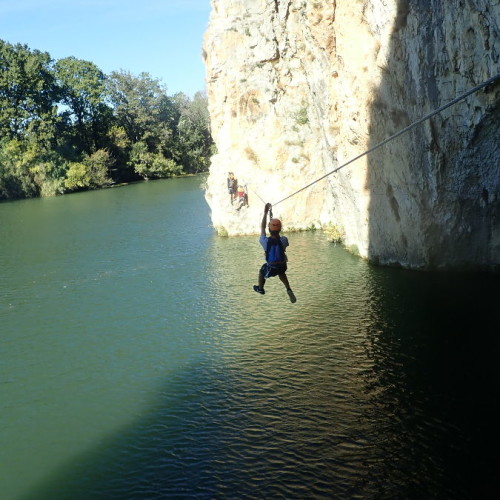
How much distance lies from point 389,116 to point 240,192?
12.2 meters

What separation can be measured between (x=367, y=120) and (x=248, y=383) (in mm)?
10852

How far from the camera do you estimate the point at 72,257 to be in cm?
2691

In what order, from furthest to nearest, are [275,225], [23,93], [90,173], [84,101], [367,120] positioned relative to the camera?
[84,101], [90,173], [23,93], [367,120], [275,225]

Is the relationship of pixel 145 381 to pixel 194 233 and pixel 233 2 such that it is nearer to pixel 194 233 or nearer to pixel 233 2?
pixel 194 233

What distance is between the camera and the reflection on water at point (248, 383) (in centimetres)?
947

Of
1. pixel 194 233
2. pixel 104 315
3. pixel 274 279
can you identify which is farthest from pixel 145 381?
pixel 194 233

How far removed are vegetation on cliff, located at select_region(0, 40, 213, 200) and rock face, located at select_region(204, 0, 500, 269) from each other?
3136 cm

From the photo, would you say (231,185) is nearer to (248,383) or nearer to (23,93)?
(248,383)

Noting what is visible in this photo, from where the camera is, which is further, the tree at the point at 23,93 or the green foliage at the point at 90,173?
the green foliage at the point at 90,173

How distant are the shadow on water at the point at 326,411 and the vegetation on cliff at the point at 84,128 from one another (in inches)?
1819

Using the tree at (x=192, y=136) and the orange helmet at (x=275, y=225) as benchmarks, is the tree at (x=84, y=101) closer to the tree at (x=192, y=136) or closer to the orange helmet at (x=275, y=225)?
the tree at (x=192, y=136)

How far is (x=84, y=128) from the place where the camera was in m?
71.0

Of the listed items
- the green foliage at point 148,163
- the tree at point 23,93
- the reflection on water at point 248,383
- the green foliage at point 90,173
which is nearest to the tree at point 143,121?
the green foliage at point 148,163

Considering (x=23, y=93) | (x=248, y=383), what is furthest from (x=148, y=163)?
(x=248, y=383)
